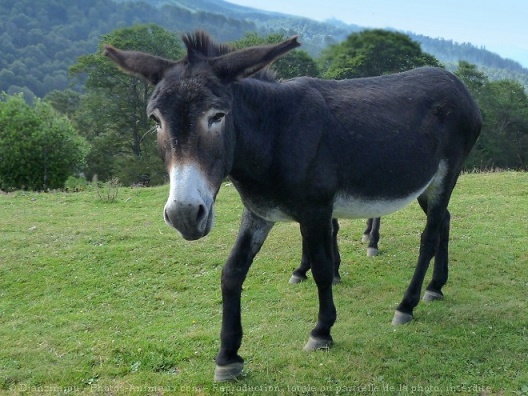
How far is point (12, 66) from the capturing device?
91.3 meters

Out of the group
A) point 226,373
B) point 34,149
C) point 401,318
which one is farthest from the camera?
point 34,149

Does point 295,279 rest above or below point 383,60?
below

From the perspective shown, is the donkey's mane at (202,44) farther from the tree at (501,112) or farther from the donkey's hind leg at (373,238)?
the tree at (501,112)

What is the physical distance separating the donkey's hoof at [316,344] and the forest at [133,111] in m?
2.60

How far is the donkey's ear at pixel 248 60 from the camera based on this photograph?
333cm

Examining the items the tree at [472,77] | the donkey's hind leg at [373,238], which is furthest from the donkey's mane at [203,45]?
the tree at [472,77]

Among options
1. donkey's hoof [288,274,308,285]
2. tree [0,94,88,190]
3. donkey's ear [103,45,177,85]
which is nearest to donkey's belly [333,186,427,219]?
donkey's ear [103,45,177,85]

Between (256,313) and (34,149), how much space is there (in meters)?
21.9

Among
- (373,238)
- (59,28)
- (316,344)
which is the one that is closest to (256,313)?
(316,344)

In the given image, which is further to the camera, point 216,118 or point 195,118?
point 216,118

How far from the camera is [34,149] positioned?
24.1m

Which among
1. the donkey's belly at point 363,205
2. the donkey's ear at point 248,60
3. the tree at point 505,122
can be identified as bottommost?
the tree at point 505,122

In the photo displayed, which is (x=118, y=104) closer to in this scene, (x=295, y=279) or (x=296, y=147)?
(x=295, y=279)

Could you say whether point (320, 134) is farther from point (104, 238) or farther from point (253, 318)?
point (104, 238)
